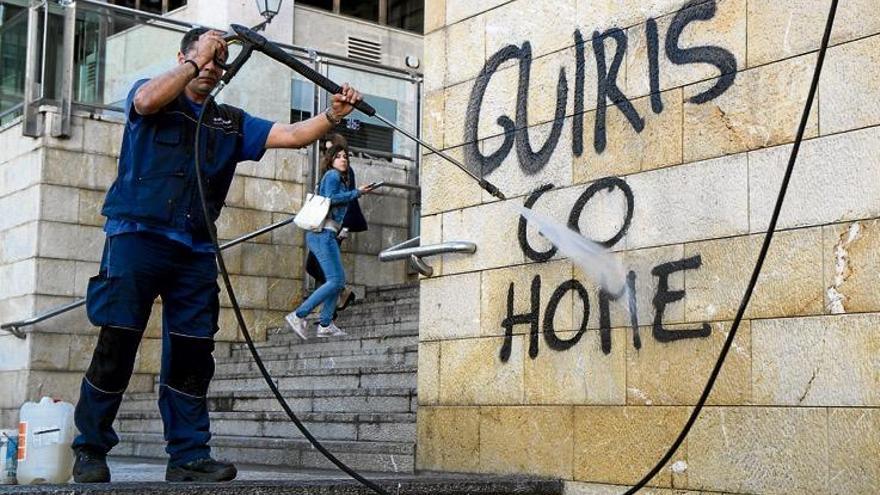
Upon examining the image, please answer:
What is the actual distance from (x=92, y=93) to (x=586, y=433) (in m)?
8.14

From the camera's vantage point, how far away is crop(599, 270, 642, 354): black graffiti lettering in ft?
19.9

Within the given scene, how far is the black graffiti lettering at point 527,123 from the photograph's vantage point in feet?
21.7

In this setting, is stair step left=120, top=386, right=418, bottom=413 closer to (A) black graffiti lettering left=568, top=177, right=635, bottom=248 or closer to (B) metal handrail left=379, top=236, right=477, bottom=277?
(B) metal handrail left=379, top=236, right=477, bottom=277

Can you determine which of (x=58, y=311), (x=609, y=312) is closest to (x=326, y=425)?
(x=609, y=312)

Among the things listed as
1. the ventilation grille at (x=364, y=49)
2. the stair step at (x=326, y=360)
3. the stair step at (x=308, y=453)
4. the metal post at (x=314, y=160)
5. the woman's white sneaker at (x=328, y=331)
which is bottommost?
the stair step at (x=308, y=453)

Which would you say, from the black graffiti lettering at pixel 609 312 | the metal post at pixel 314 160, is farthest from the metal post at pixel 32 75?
the black graffiti lettering at pixel 609 312

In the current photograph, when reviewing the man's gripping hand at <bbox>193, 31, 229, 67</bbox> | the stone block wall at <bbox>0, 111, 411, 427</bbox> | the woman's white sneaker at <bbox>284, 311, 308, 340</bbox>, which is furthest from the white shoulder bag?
the man's gripping hand at <bbox>193, 31, 229, 67</bbox>

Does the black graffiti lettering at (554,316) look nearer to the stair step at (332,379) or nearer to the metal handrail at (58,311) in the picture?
the stair step at (332,379)

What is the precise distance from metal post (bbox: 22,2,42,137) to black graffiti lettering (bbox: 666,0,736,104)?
26.6ft

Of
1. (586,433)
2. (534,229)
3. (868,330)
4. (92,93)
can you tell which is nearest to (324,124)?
(534,229)

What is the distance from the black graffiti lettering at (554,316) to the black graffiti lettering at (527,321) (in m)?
Result: 0.07

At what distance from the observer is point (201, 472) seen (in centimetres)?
562

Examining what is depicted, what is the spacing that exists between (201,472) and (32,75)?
8.18 m

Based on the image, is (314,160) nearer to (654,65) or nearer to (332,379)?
(332,379)
